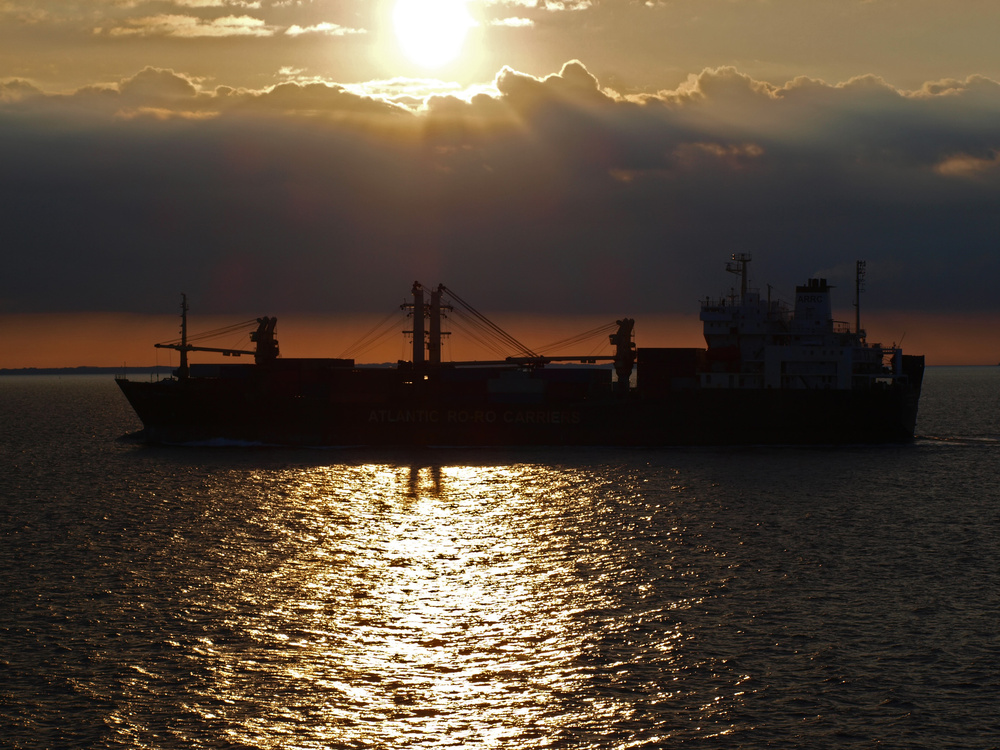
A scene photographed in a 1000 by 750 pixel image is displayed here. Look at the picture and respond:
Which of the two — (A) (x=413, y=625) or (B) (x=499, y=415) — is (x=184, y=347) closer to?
(B) (x=499, y=415)

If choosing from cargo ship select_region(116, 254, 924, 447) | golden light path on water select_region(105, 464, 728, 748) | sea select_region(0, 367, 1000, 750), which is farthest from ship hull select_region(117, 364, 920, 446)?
golden light path on water select_region(105, 464, 728, 748)

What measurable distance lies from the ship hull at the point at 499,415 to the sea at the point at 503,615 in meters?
15.7

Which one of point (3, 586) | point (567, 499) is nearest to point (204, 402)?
point (567, 499)

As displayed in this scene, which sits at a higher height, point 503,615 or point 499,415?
point 499,415

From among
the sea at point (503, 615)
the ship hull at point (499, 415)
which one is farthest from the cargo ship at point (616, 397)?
the sea at point (503, 615)

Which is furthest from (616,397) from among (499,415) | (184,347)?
(184,347)

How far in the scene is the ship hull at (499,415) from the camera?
213 ft

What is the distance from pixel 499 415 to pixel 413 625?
43310 mm

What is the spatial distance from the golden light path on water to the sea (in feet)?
0.32

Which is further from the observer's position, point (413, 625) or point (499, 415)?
point (499, 415)

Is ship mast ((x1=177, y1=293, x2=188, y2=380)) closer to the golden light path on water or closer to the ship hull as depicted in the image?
the ship hull

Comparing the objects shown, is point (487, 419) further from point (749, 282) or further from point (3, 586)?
point (3, 586)

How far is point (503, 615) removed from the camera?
81.8 feet

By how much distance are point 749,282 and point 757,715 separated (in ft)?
189
